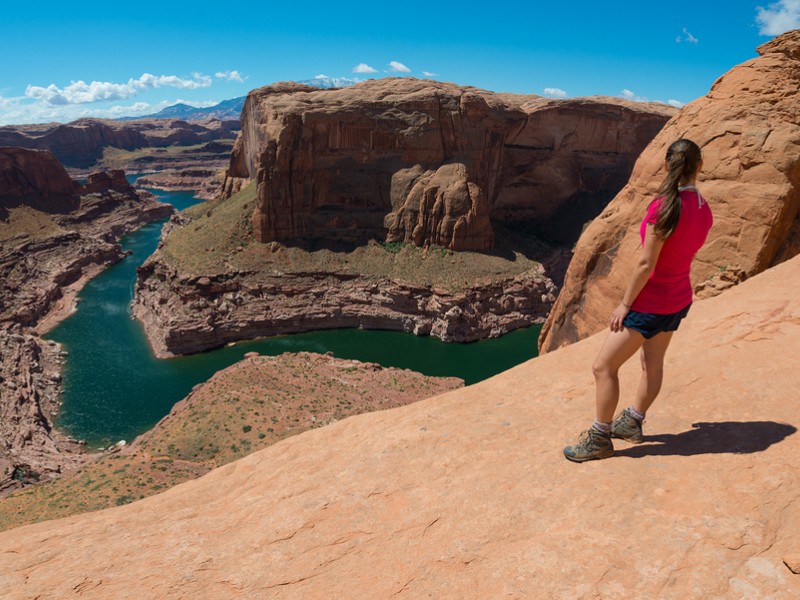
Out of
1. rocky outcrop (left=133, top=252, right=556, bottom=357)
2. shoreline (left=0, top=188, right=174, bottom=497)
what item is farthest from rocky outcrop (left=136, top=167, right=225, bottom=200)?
rocky outcrop (left=133, top=252, right=556, bottom=357)

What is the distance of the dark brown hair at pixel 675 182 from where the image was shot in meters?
5.07

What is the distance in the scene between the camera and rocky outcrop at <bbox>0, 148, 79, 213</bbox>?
75.9 metres

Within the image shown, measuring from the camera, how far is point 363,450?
6926 millimetres

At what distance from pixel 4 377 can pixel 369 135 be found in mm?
42290

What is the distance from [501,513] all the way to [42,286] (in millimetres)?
73954

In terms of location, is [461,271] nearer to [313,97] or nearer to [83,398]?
[313,97]

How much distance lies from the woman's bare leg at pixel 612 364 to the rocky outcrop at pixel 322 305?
4425 centimetres

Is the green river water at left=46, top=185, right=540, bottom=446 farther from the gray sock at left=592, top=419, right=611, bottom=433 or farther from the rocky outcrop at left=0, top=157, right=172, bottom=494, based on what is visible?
the gray sock at left=592, top=419, right=611, bottom=433

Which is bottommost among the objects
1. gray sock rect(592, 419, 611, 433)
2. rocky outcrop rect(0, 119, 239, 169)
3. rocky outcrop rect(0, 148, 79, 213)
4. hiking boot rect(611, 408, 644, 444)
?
hiking boot rect(611, 408, 644, 444)

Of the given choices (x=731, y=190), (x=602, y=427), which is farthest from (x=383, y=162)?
(x=602, y=427)

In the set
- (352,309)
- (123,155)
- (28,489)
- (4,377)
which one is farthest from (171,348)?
(123,155)

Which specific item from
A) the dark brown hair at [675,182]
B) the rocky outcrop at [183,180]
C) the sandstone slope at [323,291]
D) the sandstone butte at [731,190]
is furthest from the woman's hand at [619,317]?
the rocky outcrop at [183,180]

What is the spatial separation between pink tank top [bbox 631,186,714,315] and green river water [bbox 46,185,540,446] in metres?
37.9

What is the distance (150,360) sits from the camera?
151 feet
